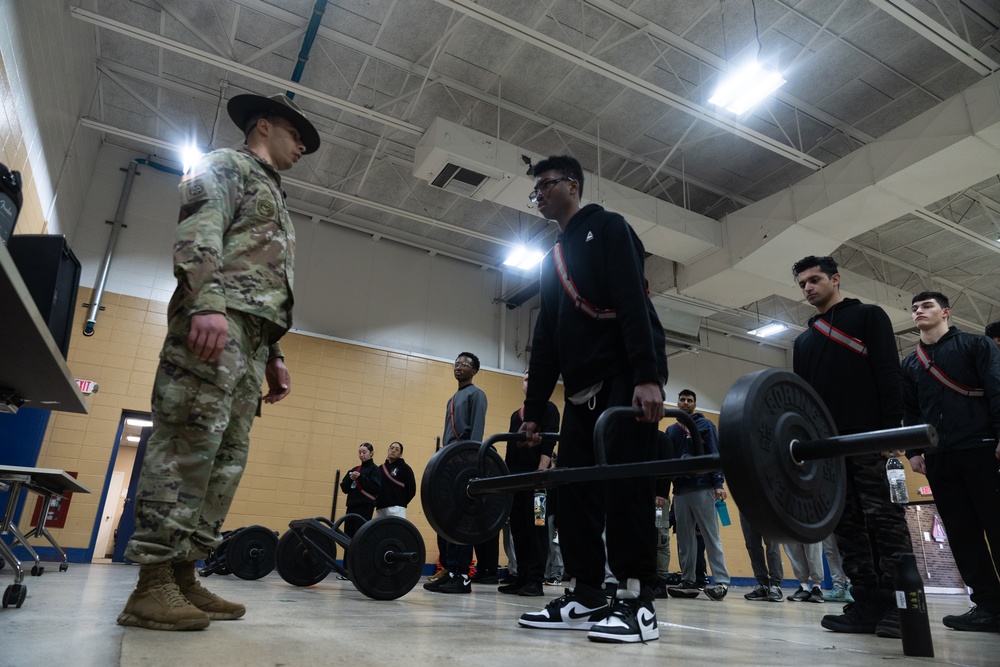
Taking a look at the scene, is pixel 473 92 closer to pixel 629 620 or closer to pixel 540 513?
pixel 540 513

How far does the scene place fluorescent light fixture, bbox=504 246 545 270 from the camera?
8570 mm

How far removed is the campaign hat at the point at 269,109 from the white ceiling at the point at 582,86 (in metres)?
3.63

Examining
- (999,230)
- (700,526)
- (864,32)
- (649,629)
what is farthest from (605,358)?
(999,230)

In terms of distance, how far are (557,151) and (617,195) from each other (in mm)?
1231

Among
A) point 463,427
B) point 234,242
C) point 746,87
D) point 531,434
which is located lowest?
point 531,434

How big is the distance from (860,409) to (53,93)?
22.1 feet

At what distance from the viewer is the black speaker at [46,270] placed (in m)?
1.50

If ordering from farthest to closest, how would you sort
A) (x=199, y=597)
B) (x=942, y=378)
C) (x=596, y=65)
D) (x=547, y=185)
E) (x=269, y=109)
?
(x=596, y=65) < (x=942, y=378) < (x=547, y=185) < (x=269, y=109) < (x=199, y=597)

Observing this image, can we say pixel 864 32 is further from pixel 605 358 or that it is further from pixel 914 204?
pixel 605 358

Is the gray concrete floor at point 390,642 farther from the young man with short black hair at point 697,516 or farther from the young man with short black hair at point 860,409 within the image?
the young man with short black hair at point 697,516

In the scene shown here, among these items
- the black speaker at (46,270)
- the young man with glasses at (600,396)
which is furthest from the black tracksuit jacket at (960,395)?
the black speaker at (46,270)

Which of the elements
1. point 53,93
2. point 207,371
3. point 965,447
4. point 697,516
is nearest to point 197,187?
point 207,371

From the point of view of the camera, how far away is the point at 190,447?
1.61m

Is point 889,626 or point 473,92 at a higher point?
point 473,92
